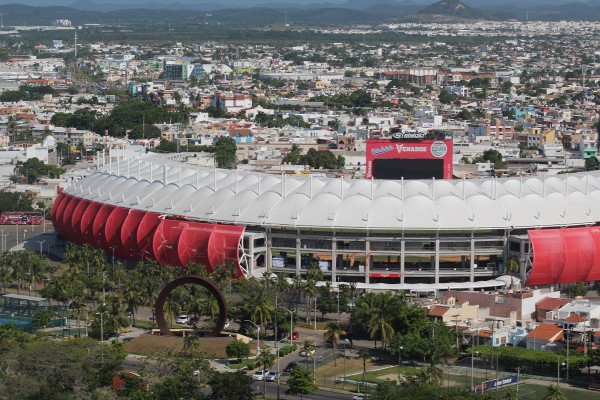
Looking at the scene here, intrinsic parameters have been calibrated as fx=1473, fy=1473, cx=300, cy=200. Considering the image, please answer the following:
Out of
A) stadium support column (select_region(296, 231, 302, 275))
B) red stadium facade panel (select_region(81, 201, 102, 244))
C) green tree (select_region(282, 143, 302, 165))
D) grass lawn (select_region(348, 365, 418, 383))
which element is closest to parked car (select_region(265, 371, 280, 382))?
grass lawn (select_region(348, 365, 418, 383))

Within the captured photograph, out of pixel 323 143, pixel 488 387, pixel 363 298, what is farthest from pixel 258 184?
pixel 323 143

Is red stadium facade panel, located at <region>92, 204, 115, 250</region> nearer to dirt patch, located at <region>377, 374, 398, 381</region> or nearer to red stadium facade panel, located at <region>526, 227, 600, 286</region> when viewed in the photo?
red stadium facade panel, located at <region>526, 227, 600, 286</region>

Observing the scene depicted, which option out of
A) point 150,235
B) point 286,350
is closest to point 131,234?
point 150,235

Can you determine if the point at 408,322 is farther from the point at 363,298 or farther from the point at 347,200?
the point at 347,200

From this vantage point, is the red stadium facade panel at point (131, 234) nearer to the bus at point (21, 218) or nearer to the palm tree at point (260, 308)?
the palm tree at point (260, 308)

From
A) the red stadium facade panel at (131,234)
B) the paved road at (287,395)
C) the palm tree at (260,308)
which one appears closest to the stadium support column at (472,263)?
the palm tree at (260,308)
